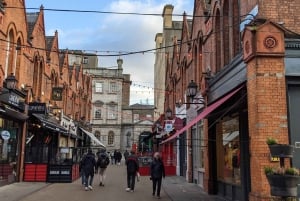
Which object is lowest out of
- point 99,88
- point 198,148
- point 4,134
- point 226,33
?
point 198,148

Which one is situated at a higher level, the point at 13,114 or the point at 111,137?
the point at 111,137

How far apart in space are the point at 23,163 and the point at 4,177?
8.10ft

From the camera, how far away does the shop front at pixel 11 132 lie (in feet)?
56.4

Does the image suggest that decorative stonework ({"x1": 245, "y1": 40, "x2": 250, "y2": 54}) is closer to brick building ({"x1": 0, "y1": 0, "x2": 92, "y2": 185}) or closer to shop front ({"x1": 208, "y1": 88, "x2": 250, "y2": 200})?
shop front ({"x1": 208, "y1": 88, "x2": 250, "y2": 200})

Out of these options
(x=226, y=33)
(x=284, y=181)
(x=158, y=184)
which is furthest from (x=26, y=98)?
(x=284, y=181)

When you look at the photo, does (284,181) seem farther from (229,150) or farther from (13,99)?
(13,99)

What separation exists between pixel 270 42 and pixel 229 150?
217 inches

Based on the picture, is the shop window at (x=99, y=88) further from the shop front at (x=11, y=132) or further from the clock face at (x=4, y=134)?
the clock face at (x=4, y=134)

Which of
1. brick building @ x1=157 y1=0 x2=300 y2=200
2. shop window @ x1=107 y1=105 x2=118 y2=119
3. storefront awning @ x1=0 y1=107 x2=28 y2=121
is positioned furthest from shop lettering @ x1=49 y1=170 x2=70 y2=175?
shop window @ x1=107 y1=105 x2=118 y2=119

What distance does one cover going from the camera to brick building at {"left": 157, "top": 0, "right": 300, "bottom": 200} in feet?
30.5

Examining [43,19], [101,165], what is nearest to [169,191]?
[101,165]

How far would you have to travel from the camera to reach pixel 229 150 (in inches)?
547

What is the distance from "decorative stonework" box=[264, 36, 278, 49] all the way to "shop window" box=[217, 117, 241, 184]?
3849mm

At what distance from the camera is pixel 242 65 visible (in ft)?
35.3
